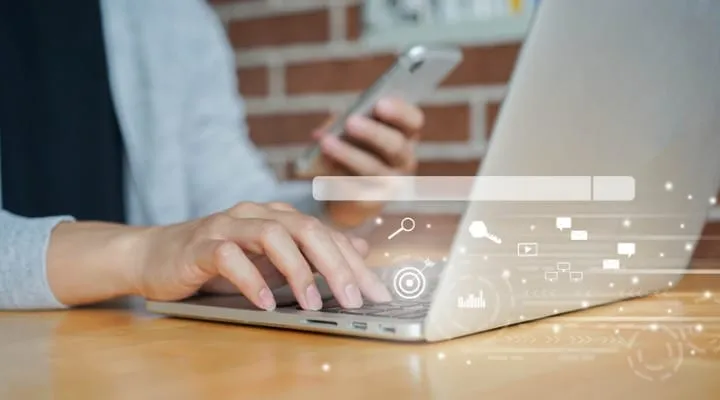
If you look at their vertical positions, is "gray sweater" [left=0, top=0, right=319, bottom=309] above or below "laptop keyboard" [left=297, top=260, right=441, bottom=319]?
above

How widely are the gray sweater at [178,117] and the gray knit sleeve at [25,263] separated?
1.49 feet

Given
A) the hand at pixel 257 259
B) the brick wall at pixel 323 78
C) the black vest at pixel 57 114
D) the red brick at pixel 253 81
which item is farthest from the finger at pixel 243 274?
the red brick at pixel 253 81

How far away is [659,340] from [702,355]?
0.10ft

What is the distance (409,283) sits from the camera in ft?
1.95

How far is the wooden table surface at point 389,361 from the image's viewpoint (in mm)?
392

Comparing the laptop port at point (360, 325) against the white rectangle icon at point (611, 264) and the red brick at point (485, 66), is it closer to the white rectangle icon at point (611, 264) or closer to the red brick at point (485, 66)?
the white rectangle icon at point (611, 264)

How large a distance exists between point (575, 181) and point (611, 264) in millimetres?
72

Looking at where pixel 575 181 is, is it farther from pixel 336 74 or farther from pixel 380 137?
pixel 336 74

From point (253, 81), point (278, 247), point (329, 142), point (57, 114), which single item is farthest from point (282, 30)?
point (278, 247)

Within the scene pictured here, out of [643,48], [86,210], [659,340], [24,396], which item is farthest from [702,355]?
[86,210]

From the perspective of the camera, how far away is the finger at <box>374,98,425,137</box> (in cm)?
95

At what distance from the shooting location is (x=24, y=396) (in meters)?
0.39

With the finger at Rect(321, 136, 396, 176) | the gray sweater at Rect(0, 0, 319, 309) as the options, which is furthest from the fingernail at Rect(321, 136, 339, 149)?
the gray sweater at Rect(0, 0, 319, 309)

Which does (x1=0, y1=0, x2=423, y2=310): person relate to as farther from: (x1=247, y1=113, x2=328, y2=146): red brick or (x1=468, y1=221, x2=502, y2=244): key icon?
(x1=468, y1=221, x2=502, y2=244): key icon
